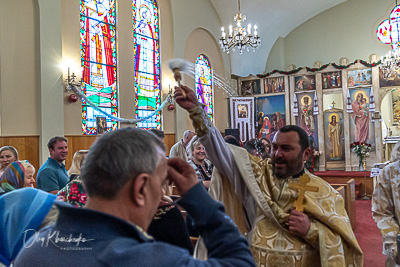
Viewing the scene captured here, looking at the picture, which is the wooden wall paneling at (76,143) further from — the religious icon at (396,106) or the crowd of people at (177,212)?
the religious icon at (396,106)

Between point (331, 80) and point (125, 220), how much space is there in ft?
47.7

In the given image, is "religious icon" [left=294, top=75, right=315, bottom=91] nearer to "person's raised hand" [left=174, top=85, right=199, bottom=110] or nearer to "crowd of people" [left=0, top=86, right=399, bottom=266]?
"crowd of people" [left=0, top=86, right=399, bottom=266]

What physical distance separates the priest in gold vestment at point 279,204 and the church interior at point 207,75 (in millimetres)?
3858

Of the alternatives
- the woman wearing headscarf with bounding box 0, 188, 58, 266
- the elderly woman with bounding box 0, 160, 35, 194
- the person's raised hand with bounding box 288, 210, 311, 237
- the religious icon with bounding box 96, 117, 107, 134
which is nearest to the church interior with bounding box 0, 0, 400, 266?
the religious icon with bounding box 96, 117, 107, 134

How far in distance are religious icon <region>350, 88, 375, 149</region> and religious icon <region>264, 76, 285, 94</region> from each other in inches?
104

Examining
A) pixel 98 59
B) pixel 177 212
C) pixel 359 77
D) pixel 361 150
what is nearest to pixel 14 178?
pixel 177 212

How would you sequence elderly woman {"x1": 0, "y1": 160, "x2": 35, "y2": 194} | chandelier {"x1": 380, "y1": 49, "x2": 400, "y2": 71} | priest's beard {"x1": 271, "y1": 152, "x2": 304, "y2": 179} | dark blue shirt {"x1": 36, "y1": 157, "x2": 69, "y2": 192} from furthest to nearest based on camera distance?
chandelier {"x1": 380, "y1": 49, "x2": 400, "y2": 71}
dark blue shirt {"x1": 36, "y1": 157, "x2": 69, "y2": 192}
elderly woman {"x1": 0, "y1": 160, "x2": 35, "y2": 194}
priest's beard {"x1": 271, "y1": 152, "x2": 304, "y2": 179}

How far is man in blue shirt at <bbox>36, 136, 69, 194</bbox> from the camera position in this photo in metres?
4.34

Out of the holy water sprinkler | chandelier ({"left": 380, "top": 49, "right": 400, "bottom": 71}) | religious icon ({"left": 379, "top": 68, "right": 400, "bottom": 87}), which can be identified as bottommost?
the holy water sprinkler

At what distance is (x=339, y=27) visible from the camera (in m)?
16.3

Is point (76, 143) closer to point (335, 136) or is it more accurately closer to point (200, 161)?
point (200, 161)

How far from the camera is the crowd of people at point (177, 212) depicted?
0.95 m

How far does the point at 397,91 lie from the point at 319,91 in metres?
3.16

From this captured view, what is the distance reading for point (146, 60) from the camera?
11.4 metres
